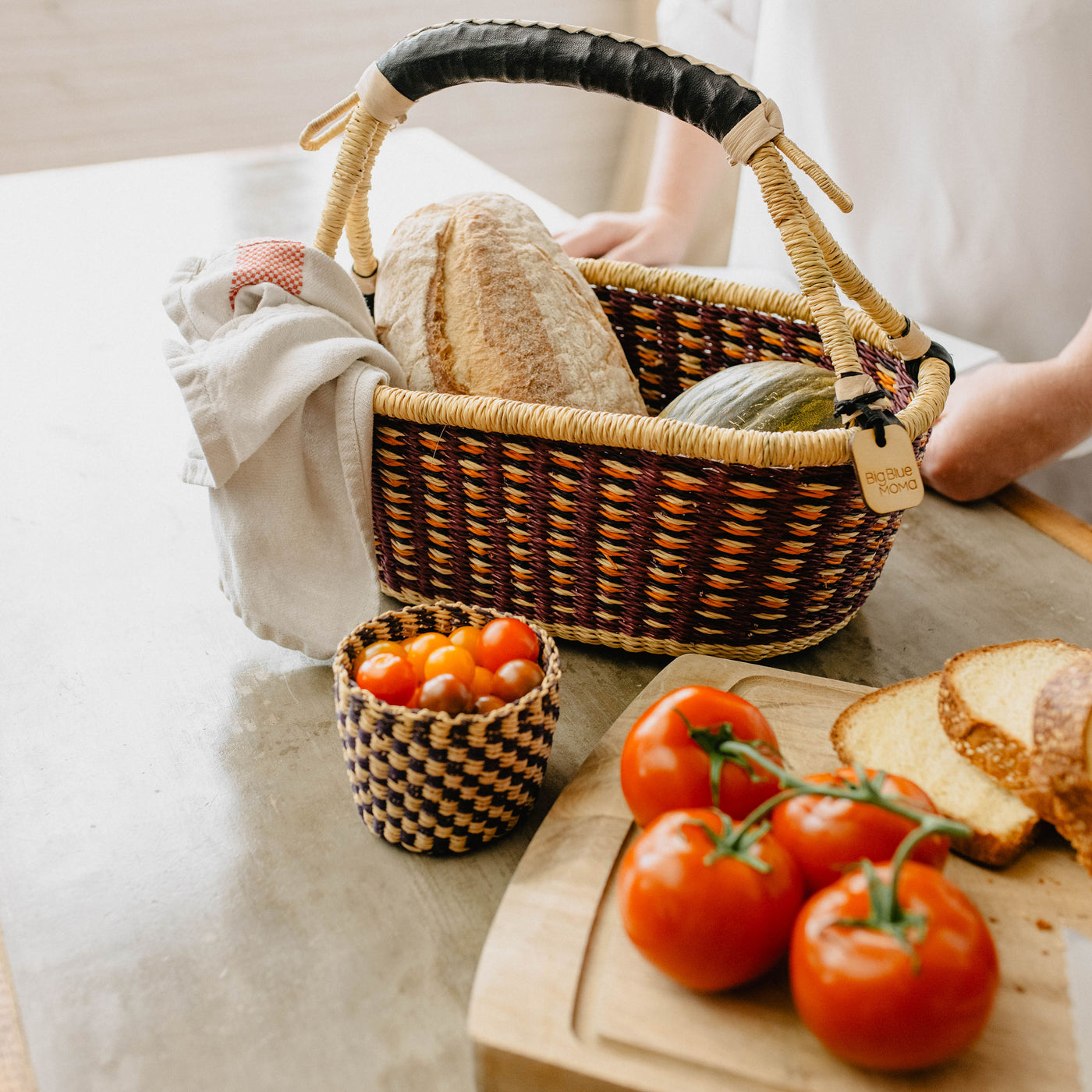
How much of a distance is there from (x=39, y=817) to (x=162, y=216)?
1609 millimetres

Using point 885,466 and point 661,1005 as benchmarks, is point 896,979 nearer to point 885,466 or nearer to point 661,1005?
point 661,1005

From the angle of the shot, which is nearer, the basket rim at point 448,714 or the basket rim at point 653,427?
the basket rim at point 448,714

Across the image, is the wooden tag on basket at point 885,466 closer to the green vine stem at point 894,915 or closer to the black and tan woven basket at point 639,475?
the black and tan woven basket at point 639,475

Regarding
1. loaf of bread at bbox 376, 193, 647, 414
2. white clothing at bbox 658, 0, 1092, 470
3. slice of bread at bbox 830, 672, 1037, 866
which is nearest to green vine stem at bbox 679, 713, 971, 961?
slice of bread at bbox 830, 672, 1037, 866

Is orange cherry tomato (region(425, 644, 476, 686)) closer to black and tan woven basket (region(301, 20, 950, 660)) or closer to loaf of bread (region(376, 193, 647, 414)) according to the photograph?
black and tan woven basket (region(301, 20, 950, 660))

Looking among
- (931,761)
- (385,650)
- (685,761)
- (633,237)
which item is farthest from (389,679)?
(633,237)

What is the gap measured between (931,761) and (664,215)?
1345mm

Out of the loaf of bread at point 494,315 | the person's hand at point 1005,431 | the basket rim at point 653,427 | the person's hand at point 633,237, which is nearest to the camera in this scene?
the basket rim at point 653,427

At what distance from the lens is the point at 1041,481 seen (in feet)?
5.60

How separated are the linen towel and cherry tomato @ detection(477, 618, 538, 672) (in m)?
0.20

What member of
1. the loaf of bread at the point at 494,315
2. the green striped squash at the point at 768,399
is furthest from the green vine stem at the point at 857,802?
the loaf of bread at the point at 494,315

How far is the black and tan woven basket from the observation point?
0.81 m

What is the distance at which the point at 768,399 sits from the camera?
37.7 inches

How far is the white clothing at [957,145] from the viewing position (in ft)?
4.90
